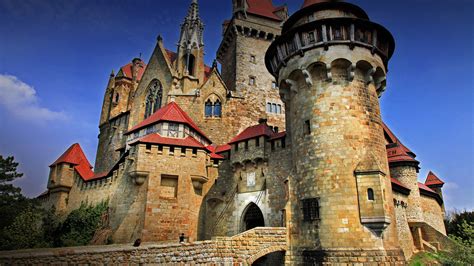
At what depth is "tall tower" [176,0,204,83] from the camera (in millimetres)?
31109

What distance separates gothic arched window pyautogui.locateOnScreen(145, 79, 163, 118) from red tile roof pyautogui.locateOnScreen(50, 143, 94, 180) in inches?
263

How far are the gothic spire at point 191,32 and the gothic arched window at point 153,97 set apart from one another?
177 inches

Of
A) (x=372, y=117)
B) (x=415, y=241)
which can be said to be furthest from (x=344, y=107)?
(x=415, y=241)

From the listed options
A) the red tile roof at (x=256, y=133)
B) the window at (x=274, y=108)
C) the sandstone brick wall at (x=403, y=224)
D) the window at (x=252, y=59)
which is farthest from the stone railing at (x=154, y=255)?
the window at (x=252, y=59)

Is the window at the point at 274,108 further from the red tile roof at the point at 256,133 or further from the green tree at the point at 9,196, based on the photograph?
the green tree at the point at 9,196

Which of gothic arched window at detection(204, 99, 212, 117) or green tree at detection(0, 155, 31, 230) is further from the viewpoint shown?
gothic arched window at detection(204, 99, 212, 117)

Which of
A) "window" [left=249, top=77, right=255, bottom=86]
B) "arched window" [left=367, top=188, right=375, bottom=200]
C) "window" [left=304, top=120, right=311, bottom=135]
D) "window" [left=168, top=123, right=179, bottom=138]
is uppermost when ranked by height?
"window" [left=249, top=77, right=255, bottom=86]

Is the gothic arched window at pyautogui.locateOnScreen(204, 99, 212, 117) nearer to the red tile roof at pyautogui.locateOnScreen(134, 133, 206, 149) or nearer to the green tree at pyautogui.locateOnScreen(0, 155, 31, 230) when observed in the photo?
the red tile roof at pyautogui.locateOnScreen(134, 133, 206, 149)

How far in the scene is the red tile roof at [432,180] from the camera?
116 feet

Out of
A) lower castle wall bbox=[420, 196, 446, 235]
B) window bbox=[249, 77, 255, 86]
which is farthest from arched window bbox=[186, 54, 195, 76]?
lower castle wall bbox=[420, 196, 446, 235]

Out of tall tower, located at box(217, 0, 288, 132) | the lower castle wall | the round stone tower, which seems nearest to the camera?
the round stone tower

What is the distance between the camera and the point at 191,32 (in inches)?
1292

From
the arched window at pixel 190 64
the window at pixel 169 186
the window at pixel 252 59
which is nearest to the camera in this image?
the window at pixel 169 186

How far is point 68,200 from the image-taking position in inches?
1034
